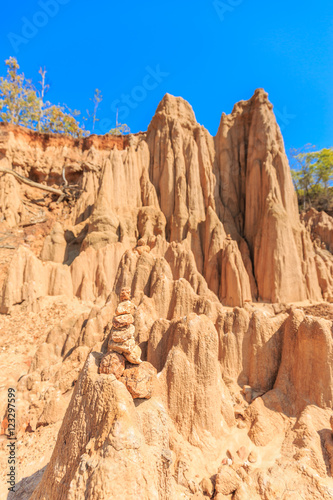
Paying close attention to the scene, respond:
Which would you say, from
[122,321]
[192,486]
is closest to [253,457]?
[192,486]

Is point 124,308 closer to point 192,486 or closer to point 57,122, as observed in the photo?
point 192,486

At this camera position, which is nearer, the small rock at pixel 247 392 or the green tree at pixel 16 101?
the small rock at pixel 247 392

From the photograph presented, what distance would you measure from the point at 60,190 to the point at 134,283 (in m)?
16.2

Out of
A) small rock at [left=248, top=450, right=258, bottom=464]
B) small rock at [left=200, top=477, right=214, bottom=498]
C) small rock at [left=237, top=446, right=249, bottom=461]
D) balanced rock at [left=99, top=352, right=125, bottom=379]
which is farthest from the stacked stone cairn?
small rock at [left=248, top=450, right=258, bottom=464]

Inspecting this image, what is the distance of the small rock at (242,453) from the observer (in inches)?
184

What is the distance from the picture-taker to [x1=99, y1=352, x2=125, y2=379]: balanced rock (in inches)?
168

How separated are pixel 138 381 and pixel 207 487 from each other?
72.7 inches

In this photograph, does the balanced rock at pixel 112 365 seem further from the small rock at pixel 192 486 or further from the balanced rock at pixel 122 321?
the small rock at pixel 192 486

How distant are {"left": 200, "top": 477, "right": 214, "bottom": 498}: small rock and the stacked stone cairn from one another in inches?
58.6

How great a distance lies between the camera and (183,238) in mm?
17016

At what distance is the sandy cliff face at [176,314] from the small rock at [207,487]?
2 centimetres

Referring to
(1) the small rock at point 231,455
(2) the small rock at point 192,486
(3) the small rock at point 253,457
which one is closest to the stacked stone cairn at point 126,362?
(2) the small rock at point 192,486

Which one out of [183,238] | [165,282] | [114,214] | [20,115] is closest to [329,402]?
[165,282]

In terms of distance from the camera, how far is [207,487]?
404 cm
